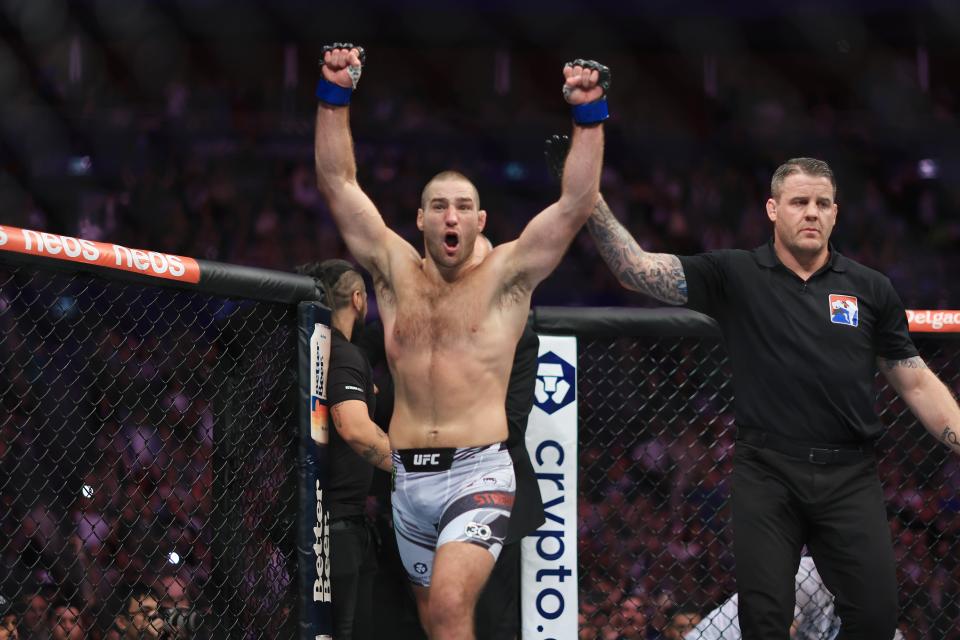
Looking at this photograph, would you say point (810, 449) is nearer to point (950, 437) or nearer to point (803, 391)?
point (803, 391)

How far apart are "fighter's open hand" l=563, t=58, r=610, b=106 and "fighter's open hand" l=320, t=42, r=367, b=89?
21.4 inches

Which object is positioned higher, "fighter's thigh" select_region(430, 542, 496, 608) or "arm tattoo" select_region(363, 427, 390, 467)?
"arm tattoo" select_region(363, 427, 390, 467)

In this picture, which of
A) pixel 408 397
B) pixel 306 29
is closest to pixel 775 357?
pixel 408 397

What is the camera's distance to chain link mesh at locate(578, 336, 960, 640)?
12.3 ft

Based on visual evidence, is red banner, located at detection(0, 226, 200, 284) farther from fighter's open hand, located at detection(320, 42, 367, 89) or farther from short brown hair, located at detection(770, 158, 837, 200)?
short brown hair, located at detection(770, 158, 837, 200)

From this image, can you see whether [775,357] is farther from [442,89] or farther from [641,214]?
[442,89]

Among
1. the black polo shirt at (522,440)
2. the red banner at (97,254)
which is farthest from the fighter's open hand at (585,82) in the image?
the red banner at (97,254)

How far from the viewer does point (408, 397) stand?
2838 millimetres

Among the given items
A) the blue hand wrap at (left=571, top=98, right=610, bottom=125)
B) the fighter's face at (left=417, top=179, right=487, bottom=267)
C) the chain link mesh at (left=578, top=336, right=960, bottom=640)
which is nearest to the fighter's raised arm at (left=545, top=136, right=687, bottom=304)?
the blue hand wrap at (left=571, top=98, right=610, bottom=125)

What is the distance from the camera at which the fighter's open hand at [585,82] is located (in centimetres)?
275

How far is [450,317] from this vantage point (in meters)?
2.84

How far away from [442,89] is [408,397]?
5.91 metres

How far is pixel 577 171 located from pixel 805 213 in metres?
0.59

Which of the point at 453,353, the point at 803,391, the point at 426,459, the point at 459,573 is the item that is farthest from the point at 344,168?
the point at 803,391
